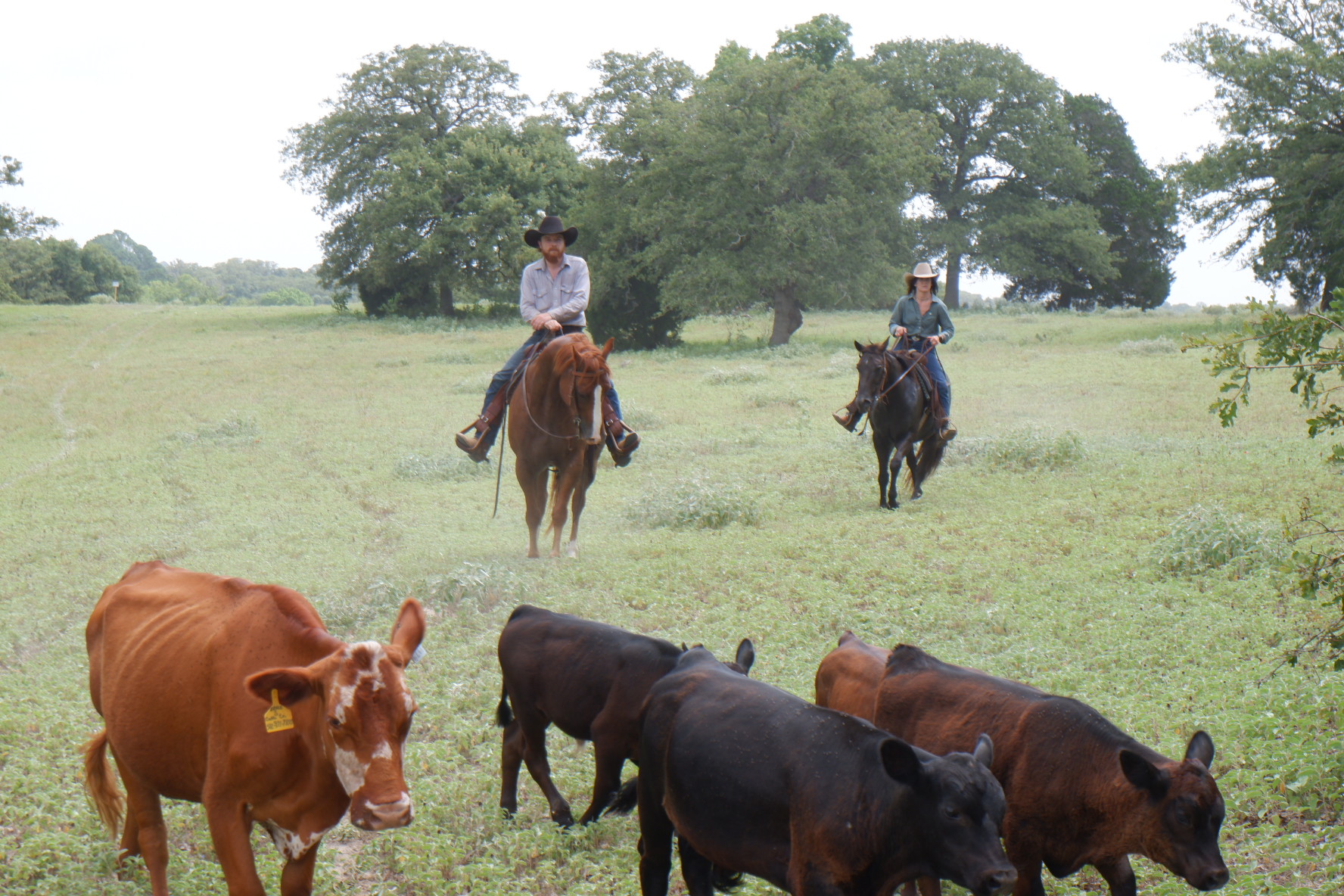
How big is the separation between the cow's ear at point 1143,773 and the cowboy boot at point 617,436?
7689mm

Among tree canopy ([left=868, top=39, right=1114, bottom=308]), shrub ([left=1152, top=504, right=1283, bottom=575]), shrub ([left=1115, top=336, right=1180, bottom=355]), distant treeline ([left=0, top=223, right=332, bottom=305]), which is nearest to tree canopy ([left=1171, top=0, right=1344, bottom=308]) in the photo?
shrub ([left=1115, top=336, right=1180, bottom=355])

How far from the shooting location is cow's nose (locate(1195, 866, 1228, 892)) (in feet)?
11.9

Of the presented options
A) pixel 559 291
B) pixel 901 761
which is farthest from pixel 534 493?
pixel 901 761

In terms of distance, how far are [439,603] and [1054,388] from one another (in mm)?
17364

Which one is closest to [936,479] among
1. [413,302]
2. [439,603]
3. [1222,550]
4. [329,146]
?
[1222,550]

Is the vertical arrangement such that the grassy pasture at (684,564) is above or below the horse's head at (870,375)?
below

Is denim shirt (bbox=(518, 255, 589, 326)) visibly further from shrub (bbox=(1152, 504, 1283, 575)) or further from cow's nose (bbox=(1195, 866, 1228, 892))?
cow's nose (bbox=(1195, 866, 1228, 892))

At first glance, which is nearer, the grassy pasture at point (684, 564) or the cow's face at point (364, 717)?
the cow's face at point (364, 717)

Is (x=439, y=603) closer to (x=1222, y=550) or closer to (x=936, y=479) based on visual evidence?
(x=1222, y=550)

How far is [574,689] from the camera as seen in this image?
17.0ft

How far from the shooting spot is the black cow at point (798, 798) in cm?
333

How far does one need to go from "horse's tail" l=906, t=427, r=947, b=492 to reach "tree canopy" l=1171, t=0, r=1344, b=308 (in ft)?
71.1

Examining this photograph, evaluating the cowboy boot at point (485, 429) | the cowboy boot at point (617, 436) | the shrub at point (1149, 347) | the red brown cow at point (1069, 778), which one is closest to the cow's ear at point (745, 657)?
the red brown cow at point (1069, 778)

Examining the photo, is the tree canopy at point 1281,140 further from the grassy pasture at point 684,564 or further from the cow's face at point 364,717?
the cow's face at point 364,717
